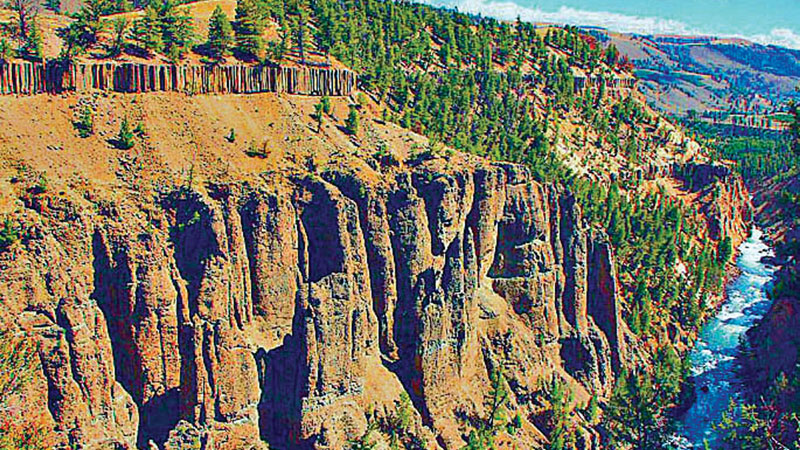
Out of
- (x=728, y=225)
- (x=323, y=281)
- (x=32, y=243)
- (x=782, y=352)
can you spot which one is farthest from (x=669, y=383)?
(x=728, y=225)

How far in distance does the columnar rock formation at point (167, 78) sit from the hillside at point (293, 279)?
93cm

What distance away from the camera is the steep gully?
6066cm

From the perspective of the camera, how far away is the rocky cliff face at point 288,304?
6053 cm

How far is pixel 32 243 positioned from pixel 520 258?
5653 cm

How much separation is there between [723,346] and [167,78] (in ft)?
339

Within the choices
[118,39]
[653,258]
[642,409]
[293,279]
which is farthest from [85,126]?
[653,258]

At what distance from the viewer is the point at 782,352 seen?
347 ft

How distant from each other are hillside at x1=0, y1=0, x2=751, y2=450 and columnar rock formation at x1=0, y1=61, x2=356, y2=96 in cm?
93

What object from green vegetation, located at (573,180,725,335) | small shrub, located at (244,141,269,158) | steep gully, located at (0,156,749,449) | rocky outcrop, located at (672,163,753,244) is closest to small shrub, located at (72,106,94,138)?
steep gully, located at (0,156,749,449)

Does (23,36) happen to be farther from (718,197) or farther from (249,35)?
(718,197)

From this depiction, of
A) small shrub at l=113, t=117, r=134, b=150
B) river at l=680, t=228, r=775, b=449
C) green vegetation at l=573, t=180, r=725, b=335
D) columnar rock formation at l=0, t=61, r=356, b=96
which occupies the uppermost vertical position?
columnar rock formation at l=0, t=61, r=356, b=96

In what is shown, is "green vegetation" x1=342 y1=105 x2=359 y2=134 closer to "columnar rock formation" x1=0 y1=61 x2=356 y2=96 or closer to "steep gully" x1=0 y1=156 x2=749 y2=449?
"columnar rock formation" x1=0 y1=61 x2=356 y2=96

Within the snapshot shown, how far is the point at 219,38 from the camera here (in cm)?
9450

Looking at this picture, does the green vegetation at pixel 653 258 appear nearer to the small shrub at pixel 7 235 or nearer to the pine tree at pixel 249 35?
the pine tree at pixel 249 35
